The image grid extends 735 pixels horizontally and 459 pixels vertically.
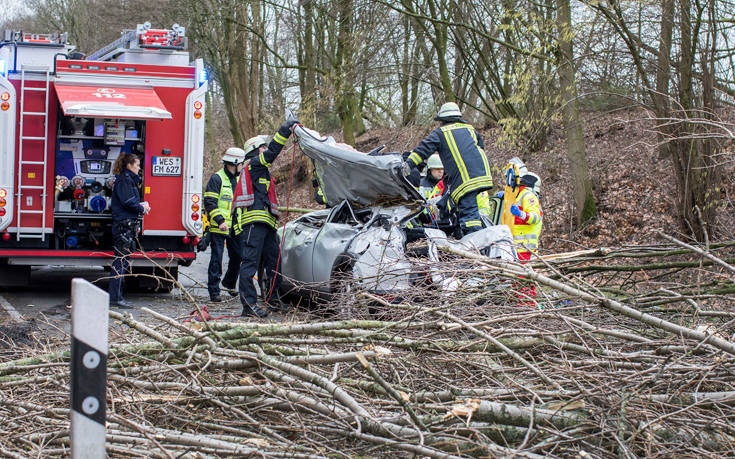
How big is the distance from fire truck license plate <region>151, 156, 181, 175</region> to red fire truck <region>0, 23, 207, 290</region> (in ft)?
0.04

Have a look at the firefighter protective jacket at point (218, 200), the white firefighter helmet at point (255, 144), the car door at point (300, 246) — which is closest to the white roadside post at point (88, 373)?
the car door at point (300, 246)

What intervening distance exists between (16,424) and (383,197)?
454 centimetres

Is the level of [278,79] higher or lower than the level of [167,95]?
higher

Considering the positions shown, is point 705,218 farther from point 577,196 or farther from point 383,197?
point 383,197

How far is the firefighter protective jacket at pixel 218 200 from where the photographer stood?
32.8 feet

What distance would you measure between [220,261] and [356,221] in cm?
279

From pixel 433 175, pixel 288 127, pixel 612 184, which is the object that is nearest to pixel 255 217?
pixel 288 127

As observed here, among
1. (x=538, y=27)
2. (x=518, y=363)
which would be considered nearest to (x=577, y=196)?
(x=538, y=27)

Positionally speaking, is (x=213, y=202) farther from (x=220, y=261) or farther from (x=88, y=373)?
(x=88, y=373)

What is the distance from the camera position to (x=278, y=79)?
3014 cm

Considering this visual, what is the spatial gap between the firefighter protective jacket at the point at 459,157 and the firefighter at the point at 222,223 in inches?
111

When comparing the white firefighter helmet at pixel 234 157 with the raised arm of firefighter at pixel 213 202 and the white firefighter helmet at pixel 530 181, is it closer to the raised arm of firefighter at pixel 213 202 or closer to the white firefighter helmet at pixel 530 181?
the raised arm of firefighter at pixel 213 202

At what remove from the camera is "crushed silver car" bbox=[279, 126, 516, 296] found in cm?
708

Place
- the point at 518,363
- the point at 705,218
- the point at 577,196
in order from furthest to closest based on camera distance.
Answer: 1. the point at 577,196
2. the point at 705,218
3. the point at 518,363
